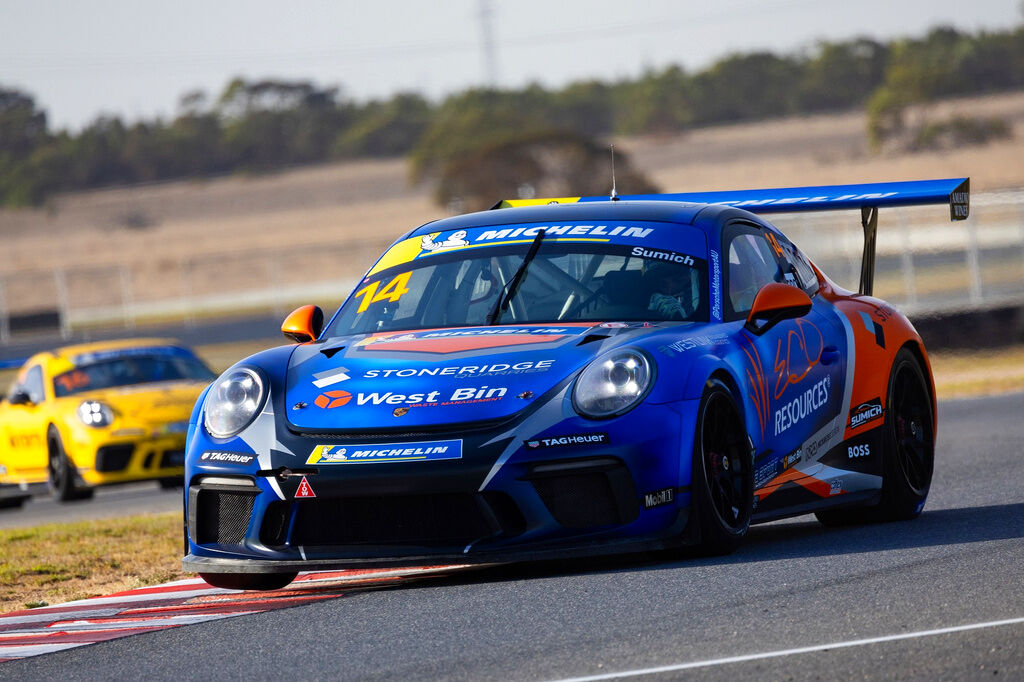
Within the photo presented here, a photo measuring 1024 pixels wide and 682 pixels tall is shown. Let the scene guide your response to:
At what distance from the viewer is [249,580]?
678 centimetres

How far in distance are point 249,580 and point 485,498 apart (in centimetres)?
120

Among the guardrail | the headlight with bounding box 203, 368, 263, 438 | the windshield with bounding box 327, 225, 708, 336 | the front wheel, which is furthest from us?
the guardrail

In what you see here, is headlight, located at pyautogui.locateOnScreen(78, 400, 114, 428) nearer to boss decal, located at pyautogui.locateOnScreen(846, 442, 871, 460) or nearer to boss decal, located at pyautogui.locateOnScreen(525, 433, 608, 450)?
boss decal, located at pyautogui.locateOnScreen(846, 442, 871, 460)

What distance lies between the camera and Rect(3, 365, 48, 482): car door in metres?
15.8

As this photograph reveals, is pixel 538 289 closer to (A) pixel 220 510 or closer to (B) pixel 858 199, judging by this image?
(A) pixel 220 510

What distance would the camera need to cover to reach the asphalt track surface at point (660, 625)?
4.87 m

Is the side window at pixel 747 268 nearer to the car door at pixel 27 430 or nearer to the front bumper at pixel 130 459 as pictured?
the front bumper at pixel 130 459

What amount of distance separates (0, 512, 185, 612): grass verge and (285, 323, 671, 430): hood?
179 centimetres

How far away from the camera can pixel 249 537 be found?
6.33 m

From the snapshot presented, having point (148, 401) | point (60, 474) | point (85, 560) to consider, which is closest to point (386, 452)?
point (85, 560)

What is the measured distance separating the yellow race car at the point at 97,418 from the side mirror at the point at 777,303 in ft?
29.1

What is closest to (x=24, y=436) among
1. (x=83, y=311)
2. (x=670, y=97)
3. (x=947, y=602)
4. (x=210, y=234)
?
(x=947, y=602)

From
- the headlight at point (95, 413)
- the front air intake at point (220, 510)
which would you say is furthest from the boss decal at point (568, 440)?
the headlight at point (95, 413)

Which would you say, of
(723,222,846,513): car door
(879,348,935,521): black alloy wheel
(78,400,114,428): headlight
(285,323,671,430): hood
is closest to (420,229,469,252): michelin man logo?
(285,323,671,430): hood
